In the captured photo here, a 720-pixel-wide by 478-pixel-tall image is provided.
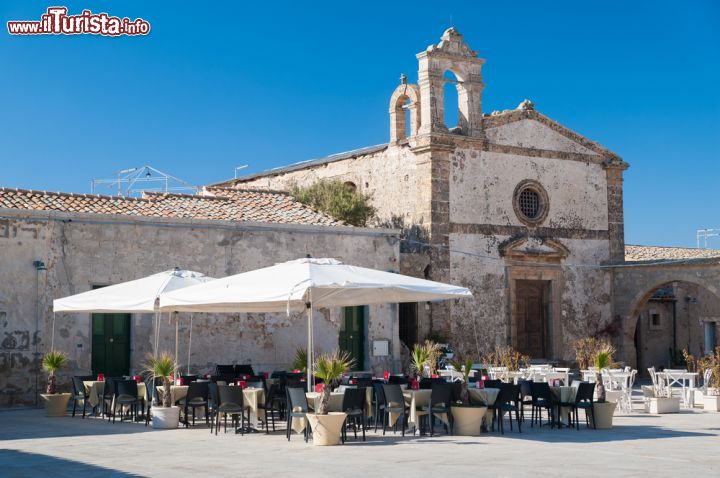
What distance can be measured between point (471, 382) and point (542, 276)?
13.0 metres

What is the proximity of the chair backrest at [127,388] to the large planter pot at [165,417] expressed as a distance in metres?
0.87

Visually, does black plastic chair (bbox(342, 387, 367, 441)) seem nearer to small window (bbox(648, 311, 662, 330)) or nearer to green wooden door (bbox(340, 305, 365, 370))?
green wooden door (bbox(340, 305, 365, 370))

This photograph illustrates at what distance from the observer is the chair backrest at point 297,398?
12312mm

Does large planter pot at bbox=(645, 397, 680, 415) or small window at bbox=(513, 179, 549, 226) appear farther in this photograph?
small window at bbox=(513, 179, 549, 226)

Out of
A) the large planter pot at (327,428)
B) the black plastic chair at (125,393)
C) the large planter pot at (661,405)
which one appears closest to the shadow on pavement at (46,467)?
the large planter pot at (327,428)

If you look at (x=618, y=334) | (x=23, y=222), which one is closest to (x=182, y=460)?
(x=23, y=222)

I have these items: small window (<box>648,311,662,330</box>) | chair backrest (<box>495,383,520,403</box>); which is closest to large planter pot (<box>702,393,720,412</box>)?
chair backrest (<box>495,383,520,403</box>)

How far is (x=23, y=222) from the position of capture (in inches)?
714

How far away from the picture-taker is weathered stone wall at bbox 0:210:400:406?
1794 centimetres

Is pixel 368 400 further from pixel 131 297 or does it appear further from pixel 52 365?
pixel 52 365

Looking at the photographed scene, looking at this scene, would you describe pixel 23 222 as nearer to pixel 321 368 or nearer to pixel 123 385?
pixel 123 385

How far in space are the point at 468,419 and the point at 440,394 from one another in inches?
19.6

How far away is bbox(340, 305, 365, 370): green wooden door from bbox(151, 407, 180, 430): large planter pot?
8303 millimetres

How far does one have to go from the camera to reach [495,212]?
25.9 meters
